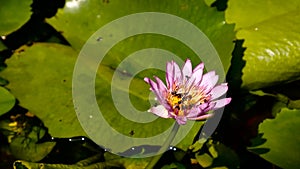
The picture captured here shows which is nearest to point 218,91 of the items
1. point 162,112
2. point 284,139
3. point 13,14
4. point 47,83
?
point 162,112

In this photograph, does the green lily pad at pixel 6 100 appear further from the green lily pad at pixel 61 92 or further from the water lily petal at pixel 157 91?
the water lily petal at pixel 157 91

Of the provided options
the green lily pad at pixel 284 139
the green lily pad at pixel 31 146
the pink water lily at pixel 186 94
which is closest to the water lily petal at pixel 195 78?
the pink water lily at pixel 186 94

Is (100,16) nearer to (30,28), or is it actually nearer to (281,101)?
(30,28)

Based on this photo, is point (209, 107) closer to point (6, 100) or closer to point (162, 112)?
point (162, 112)

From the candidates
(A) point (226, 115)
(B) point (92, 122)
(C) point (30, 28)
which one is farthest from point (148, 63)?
(C) point (30, 28)

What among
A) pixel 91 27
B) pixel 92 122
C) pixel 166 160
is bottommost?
pixel 166 160
